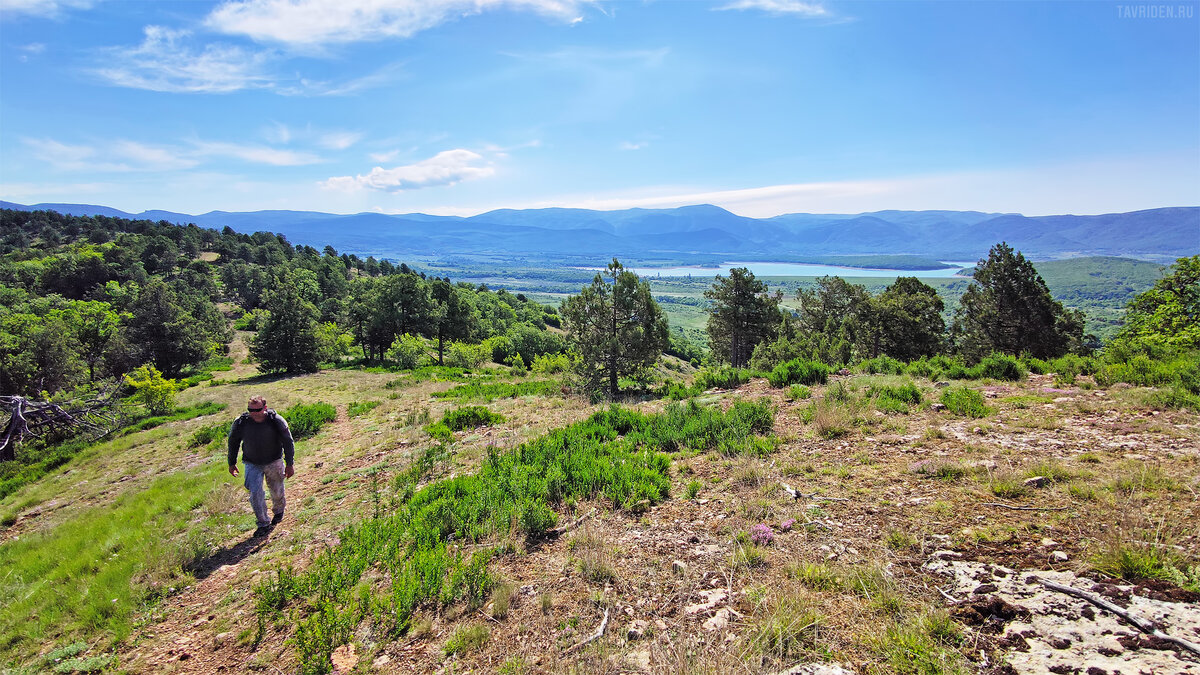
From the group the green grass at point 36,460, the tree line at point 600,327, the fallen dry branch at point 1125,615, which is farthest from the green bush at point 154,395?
the fallen dry branch at point 1125,615

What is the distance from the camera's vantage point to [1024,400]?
8359 mm

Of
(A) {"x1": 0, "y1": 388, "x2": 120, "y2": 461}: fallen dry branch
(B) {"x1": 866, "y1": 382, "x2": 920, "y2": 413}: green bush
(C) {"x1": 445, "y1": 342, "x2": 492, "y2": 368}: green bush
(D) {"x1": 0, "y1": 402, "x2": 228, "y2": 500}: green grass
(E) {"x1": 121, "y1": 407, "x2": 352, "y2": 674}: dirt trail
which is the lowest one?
(C) {"x1": 445, "y1": 342, "x2": 492, "y2": 368}: green bush

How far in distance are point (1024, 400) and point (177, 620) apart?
13.4m

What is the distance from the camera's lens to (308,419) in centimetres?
1362

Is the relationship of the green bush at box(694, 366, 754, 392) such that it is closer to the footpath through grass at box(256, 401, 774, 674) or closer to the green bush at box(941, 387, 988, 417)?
the footpath through grass at box(256, 401, 774, 674)

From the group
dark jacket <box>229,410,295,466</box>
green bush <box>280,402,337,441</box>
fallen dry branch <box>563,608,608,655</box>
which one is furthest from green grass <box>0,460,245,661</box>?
fallen dry branch <box>563,608,608,655</box>

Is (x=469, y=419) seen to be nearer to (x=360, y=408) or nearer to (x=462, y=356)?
(x=360, y=408)

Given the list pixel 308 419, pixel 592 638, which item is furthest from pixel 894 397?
pixel 308 419

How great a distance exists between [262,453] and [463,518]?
397 cm

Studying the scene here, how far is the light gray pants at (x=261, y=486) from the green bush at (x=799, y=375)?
37.9 ft

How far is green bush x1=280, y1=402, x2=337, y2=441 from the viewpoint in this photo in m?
13.1

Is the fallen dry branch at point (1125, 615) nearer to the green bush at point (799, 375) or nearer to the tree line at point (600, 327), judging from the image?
the green bush at point (799, 375)

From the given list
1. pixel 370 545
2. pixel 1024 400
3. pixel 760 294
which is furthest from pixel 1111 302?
pixel 370 545

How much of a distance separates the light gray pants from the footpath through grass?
5.49ft
